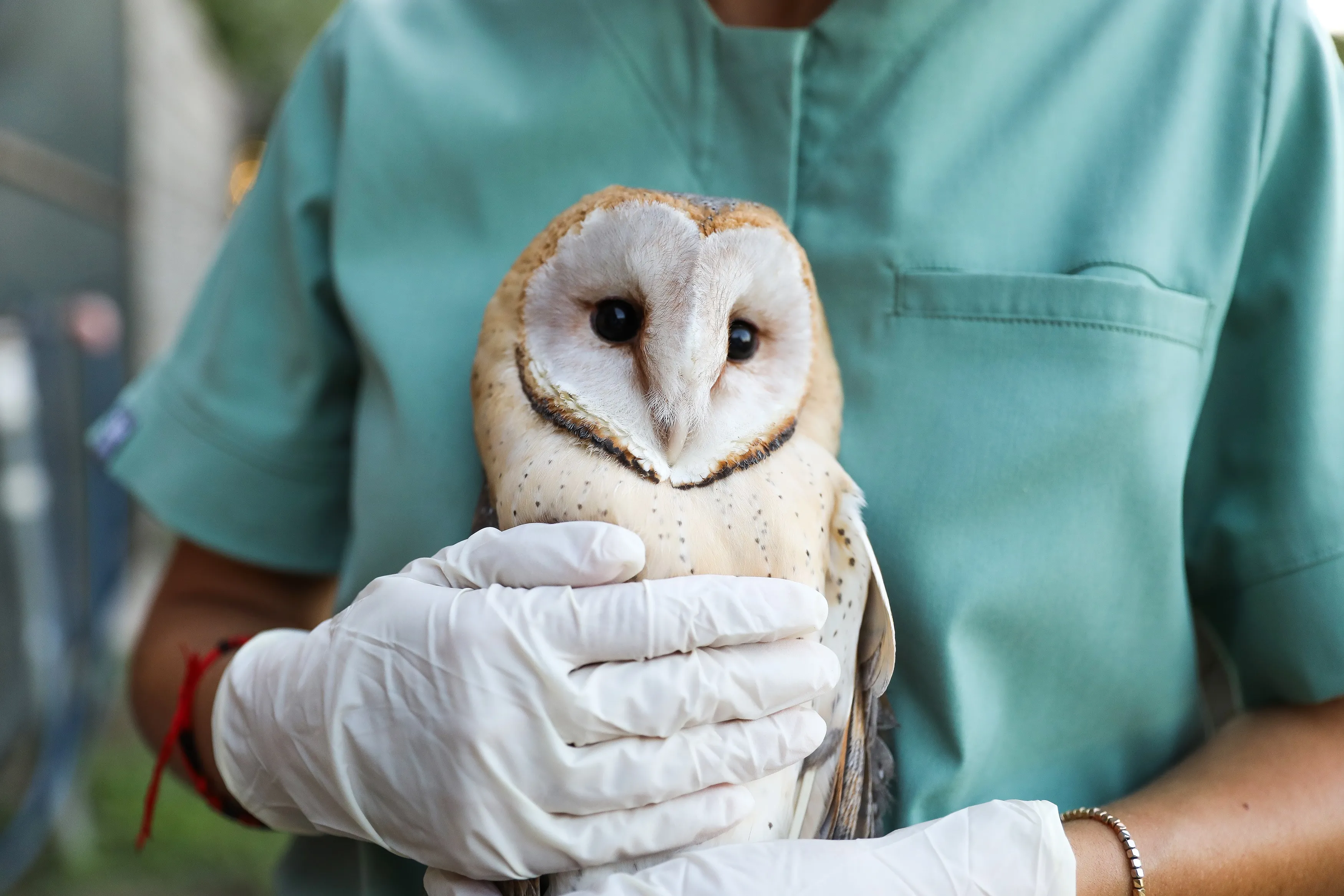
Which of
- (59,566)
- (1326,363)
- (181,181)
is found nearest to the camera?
(1326,363)

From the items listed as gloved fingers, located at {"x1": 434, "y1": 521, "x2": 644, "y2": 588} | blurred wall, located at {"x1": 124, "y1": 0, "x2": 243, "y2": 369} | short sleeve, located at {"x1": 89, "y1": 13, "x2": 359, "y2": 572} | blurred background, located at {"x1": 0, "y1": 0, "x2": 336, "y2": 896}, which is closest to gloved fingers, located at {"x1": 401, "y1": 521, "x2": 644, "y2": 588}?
gloved fingers, located at {"x1": 434, "y1": 521, "x2": 644, "y2": 588}

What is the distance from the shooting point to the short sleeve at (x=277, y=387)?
1077 millimetres

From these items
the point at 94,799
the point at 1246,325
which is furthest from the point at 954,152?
the point at 94,799

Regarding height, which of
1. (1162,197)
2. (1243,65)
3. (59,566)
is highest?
(1243,65)

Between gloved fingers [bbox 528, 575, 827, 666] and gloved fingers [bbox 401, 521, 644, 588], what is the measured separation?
2 centimetres

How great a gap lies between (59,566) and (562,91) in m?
3.00

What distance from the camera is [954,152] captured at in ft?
3.07

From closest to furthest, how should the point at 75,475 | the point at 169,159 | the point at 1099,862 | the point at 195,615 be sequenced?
the point at 1099,862 → the point at 195,615 → the point at 75,475 → the point at 169,159

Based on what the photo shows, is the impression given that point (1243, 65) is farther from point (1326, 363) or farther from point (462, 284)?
point (462, 284)

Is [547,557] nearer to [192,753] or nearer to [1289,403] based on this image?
[192,753]

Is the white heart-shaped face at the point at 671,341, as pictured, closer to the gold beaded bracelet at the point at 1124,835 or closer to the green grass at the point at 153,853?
the gold beaded bracelet at the point at 1124,835

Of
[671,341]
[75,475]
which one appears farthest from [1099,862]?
[75,475]

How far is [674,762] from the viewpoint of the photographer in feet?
2.43

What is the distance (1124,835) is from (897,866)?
23 centimetres
